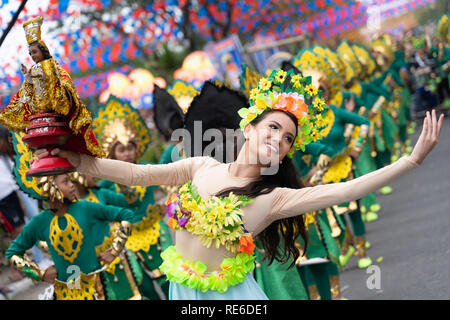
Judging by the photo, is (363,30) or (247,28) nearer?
(247,28)

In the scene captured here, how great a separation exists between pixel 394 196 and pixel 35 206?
5697 mm

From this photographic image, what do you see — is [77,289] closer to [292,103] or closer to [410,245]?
[292,103]

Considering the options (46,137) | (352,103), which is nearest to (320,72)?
(352,103)

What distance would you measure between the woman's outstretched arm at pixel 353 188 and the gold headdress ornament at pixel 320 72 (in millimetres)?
3786

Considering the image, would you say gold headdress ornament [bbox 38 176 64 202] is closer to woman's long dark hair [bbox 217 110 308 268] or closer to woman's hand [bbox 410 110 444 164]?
woman's long dark hair [bbox 217 110 308 268]

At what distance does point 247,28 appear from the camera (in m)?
22.3

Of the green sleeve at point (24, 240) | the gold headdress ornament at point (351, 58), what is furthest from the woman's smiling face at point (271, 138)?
the gold headdress ornament at point (351, 58)

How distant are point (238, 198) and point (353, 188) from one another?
58 cm

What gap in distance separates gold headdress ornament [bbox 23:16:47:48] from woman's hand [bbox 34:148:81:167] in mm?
452

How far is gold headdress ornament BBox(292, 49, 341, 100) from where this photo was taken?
22.4 ft

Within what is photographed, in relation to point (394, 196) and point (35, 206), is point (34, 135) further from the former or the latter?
point (394, 196)

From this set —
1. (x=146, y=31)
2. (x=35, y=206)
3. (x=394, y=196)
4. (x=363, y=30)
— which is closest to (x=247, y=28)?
(x=146, y=31)
